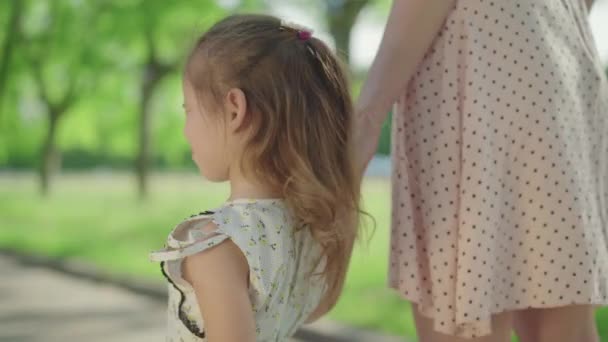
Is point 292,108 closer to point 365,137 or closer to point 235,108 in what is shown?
point 235,108

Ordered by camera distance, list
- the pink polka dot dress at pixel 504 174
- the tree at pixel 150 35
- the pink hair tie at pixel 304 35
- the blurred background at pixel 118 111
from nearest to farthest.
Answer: the pink hair tie at pixel 304 35
the pink polka dot dress at pixel 504 174
the blurred background at pixel 118 111
the tree at pixel 150 35

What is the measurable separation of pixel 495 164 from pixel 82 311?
617cm

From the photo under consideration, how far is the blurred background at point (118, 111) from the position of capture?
967 cm

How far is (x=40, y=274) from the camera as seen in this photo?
33.8 feet

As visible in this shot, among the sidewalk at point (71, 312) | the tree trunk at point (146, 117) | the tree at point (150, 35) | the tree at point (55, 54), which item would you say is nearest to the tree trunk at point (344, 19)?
the sidewalk at point (71, 312)

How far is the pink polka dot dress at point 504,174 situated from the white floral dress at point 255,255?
35 cm

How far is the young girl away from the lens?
1816 mm

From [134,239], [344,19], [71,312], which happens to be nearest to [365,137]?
[71,312]

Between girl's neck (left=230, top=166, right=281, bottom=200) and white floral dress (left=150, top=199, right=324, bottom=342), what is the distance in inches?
0.8

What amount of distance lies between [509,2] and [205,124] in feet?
2.40

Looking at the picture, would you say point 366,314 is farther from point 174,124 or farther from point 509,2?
point 174,124

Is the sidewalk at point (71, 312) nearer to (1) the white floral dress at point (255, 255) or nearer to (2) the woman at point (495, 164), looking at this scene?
(2) the woman at point (495, 164)

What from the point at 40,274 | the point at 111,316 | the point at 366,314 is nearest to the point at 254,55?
the point at 366,314

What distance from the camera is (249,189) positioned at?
1924mm
